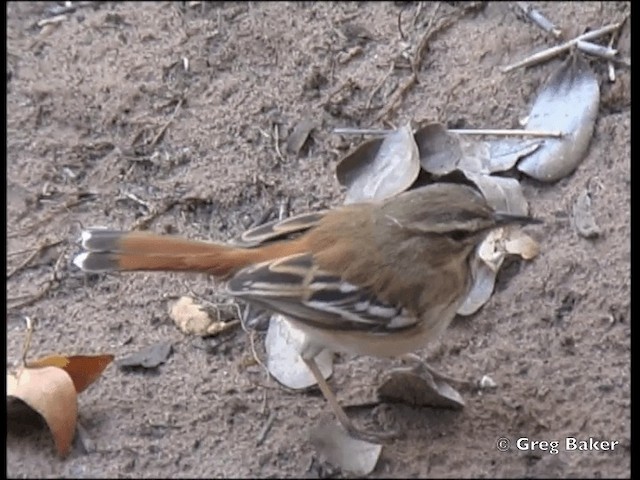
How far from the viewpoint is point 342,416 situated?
5.43 meters

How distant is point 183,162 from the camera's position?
22.9 feet

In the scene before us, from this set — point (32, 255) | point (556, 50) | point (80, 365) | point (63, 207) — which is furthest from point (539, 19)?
point (80, 365)

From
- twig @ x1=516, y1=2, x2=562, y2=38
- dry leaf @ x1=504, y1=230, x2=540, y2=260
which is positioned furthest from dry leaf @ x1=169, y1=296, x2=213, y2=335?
twig @ x1=516, y1=2, x2=562, y2=38

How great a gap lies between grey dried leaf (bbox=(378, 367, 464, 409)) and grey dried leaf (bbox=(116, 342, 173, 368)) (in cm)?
100

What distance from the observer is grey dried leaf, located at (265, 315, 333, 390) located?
573cm

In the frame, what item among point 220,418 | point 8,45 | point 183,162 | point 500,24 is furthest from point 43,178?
point 500,24

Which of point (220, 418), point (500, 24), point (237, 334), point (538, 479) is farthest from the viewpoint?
point (500, 24)

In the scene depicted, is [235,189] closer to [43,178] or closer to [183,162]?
[183,162]

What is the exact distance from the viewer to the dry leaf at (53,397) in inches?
209

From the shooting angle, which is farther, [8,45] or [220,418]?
[8,45]

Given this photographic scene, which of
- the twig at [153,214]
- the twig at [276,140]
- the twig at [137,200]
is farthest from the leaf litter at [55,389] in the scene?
the twig at [276,140]

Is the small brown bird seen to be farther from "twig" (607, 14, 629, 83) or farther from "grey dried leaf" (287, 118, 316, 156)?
"twig" (607, 14, 629, 83)

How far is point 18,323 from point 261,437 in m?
1.42

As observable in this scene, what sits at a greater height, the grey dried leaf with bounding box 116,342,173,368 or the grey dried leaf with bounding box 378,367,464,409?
the grey dried leaf with bounding box 378,367,464,409
